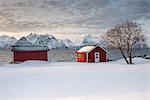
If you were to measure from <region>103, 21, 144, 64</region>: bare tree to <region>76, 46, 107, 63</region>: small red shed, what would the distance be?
1.43ft

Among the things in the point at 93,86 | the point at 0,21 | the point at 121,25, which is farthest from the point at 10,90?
the point at 121,25

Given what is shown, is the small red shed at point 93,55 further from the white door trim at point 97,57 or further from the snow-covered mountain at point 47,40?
the snow-covered mountain at point 47,40

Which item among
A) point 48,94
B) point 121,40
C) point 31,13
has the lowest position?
point 48,94

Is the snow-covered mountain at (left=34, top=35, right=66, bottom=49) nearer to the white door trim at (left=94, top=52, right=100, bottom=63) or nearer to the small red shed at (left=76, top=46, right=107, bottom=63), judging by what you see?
the small red shed at (left=76, top=46, right=107, bottom=63)

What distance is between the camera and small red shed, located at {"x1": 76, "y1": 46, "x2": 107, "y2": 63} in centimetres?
693

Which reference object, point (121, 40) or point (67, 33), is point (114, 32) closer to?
point (121, 40)

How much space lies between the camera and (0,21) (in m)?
5.14

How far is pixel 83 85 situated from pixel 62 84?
250 millimetres

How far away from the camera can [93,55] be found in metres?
6.98

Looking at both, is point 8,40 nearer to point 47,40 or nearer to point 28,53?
point 28,53

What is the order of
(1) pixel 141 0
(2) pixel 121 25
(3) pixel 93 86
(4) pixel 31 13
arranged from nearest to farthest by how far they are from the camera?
1. (3) pixel 93 86
2. (1) pixel 141 0
3. (4) pixel 31 13
4. (2) pixel 121 25

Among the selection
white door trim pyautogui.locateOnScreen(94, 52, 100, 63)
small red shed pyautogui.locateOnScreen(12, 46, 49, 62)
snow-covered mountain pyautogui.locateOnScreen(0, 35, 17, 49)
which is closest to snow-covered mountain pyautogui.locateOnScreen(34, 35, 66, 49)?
snow-covered mountain pyautogui.locateOnScreen(0, 35, 17, 49)

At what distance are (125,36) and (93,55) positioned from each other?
1.05m

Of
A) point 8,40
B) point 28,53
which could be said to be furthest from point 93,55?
point 8,40
